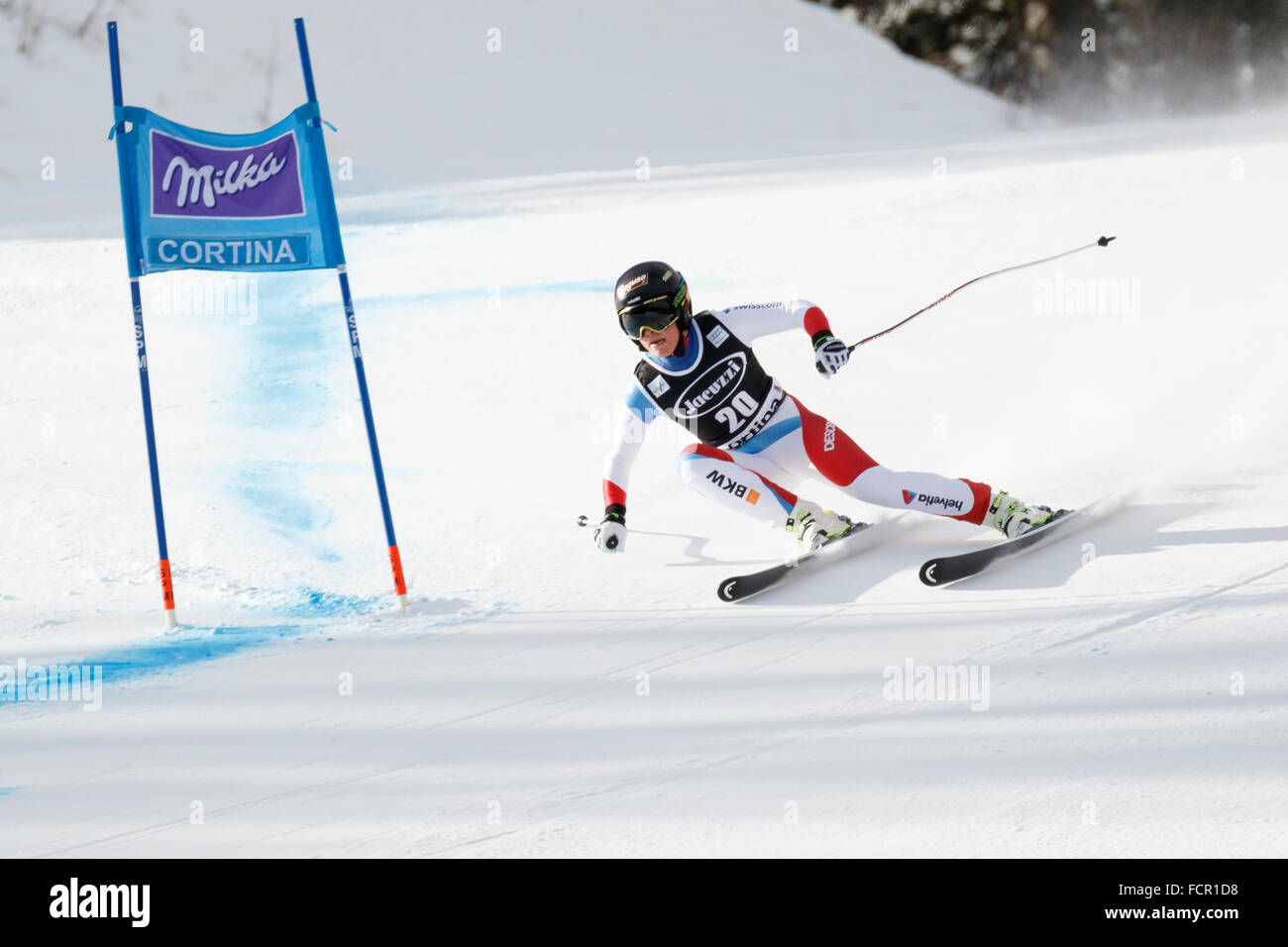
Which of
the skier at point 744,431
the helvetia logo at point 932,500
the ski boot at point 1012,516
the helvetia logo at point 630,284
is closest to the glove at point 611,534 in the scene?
the skier at point 744,431

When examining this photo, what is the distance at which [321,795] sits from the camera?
306cm

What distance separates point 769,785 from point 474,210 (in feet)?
27.9

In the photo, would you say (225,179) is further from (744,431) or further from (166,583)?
(744,431)

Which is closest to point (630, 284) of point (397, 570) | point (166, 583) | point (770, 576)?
point (770, 576)

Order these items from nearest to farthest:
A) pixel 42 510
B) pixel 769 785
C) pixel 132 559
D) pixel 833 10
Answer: pixel 769 785 → pixel 132 559 → pixel 42 510 → pixel 833 10

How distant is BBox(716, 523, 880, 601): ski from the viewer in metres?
4.07

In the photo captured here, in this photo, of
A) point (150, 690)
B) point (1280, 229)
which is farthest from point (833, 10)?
point (150, 690)

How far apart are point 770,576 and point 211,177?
7.31 feet

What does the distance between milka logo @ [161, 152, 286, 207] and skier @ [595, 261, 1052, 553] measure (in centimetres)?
123

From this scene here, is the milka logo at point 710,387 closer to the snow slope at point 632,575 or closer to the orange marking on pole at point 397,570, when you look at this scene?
the snow slope at point 632,575

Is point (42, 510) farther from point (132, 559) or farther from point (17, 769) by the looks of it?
point (17, 769)

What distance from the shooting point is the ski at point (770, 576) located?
160 inches

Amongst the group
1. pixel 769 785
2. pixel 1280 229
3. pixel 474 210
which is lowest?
pixel 769 785

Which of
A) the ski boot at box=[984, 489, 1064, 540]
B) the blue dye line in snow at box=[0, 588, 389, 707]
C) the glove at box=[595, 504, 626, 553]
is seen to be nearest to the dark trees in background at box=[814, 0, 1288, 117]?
the ski boot at box=[984, 489, 1064, 540]
